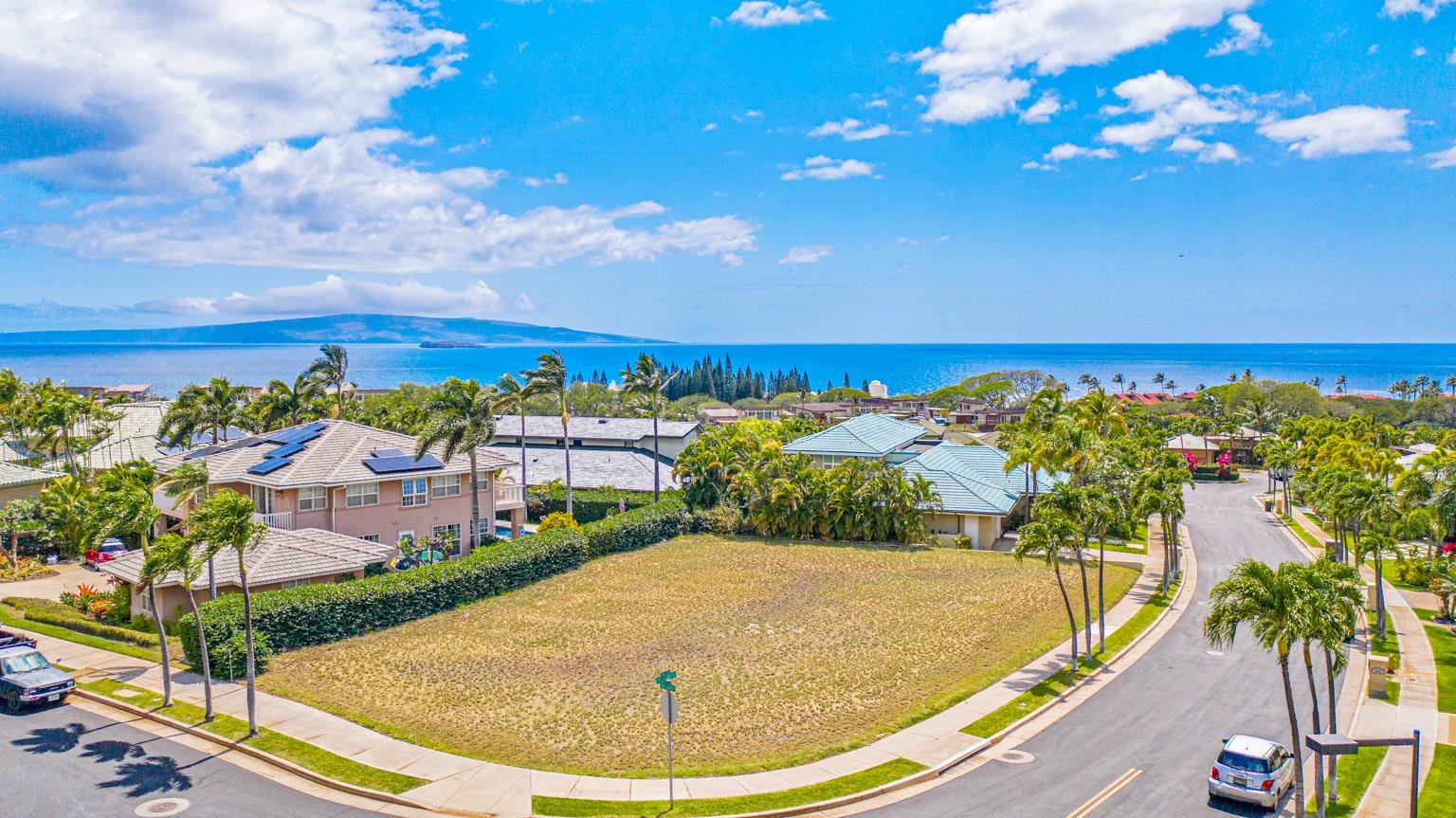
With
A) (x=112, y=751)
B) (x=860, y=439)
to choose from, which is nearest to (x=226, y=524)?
(x=112, y=751)

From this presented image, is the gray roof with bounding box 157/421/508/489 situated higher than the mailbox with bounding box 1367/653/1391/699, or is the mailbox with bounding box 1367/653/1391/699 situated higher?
the gray roof with bounding box 157/421/508/489

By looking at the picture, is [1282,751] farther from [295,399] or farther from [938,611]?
[295,399]

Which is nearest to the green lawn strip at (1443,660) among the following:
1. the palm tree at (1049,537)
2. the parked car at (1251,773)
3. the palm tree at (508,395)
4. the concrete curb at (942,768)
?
the concrete curb at (942,768)

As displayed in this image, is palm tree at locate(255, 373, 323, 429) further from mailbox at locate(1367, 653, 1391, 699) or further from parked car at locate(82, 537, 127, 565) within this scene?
mailbox at locate(1367, 653, 1391, 699)

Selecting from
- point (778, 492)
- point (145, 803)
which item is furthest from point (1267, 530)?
point (145, 803)

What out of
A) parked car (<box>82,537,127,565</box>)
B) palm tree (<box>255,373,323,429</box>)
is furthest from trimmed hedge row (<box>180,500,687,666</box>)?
palm tree (<box>255,373,323,429</box>)

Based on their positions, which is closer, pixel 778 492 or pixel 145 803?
pixel 145 803
